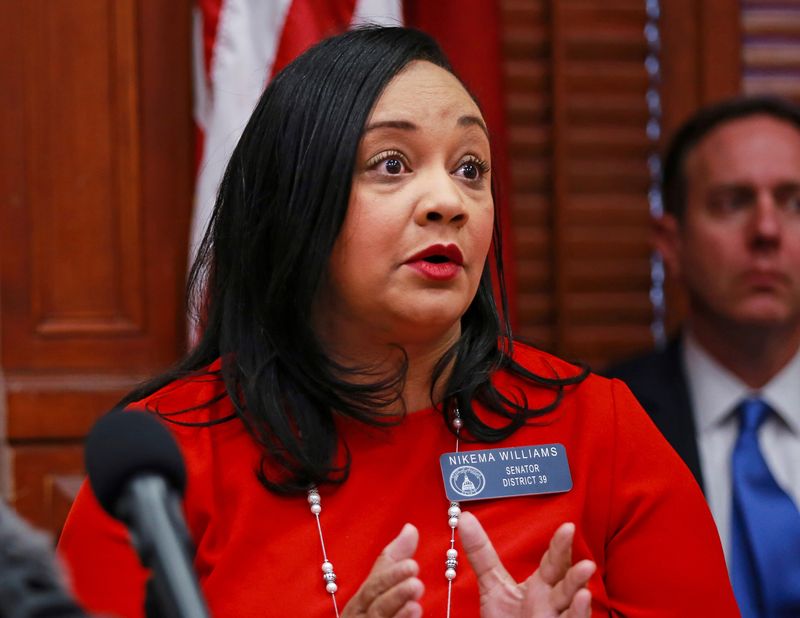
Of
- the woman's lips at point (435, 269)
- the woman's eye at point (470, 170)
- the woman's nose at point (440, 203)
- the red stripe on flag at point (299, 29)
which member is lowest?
the woman's lips at point (435, 269)

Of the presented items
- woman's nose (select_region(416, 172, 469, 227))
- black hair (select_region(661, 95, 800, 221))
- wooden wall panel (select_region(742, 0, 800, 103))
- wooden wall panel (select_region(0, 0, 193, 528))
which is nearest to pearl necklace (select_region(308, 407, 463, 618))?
woman's nose (select_region(416, 172, 469, 227))

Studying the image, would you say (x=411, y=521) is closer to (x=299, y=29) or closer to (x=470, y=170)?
(x=470, y=170)

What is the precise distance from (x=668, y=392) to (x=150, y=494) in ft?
6.09

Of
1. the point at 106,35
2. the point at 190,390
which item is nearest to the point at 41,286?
the point at 106,35

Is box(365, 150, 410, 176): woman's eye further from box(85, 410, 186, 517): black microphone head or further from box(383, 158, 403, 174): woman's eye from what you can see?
box(85, 410, 186, 517): black microphone head

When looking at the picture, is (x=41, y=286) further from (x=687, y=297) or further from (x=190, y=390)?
(x=687, y=297)

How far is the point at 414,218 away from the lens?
64.2 inches

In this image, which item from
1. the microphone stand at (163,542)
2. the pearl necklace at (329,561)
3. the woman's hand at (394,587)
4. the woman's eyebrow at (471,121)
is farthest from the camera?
the woman's eyebrow at (471,121)

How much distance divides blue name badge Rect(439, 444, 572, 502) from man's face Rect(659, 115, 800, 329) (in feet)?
3.76

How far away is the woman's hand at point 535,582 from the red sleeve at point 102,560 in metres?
0.46

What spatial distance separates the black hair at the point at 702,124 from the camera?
277cm

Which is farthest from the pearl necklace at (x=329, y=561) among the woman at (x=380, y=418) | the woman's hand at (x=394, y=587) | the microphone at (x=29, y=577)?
the microphone at (x=29, y=577)

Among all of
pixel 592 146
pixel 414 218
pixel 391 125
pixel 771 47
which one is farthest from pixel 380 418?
pixel 771 47

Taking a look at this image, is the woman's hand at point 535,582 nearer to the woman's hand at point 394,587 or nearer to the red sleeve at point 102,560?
the woman's hand at point 394,587
